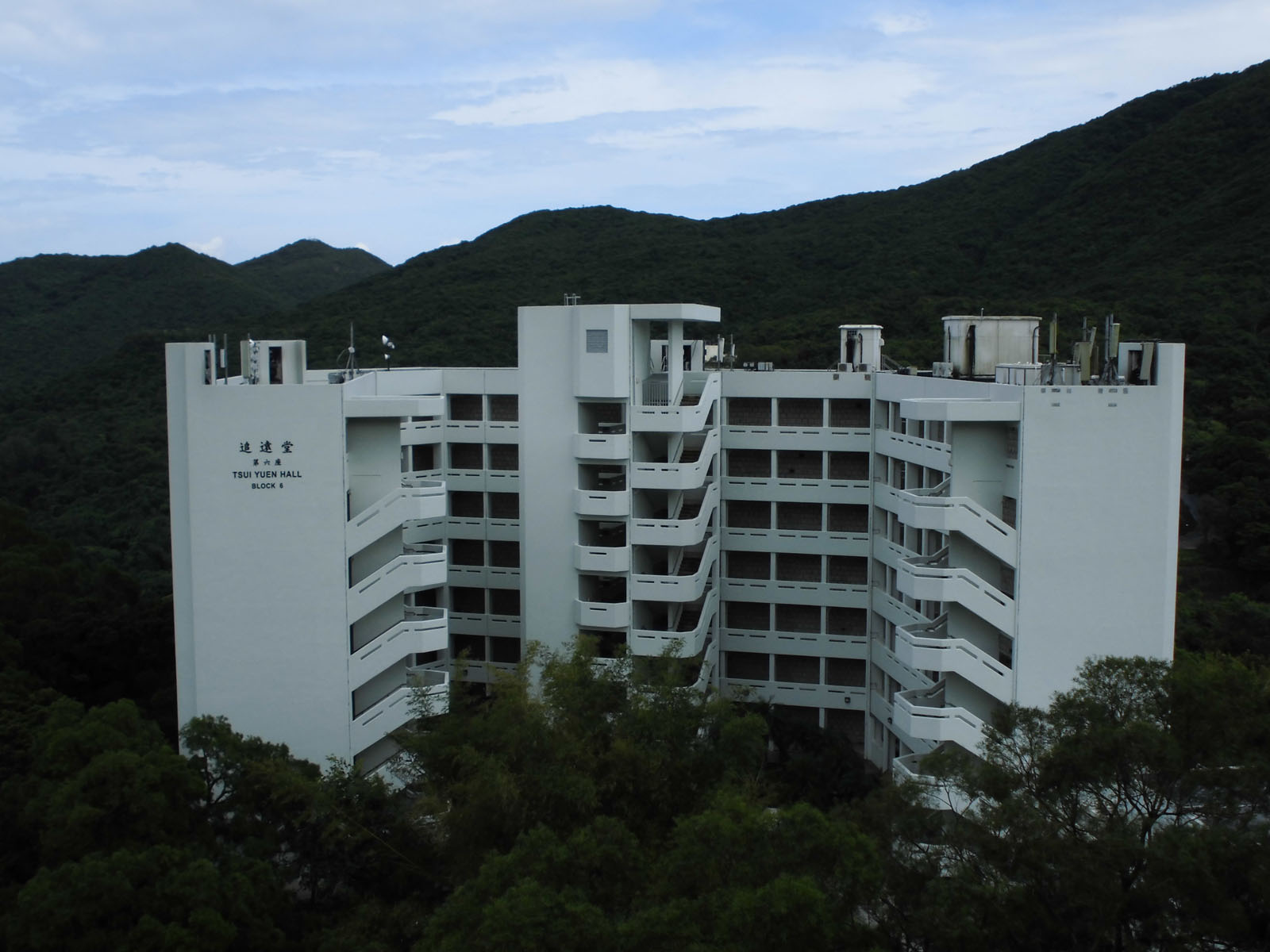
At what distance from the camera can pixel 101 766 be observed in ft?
66.2

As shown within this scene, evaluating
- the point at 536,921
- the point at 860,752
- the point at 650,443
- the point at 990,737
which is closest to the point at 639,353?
the point at 650,443

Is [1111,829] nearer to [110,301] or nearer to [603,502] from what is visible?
[603,502]

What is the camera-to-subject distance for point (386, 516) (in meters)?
27.1

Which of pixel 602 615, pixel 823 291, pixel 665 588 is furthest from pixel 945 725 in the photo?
pixel 823 291

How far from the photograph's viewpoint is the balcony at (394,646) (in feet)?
88.5

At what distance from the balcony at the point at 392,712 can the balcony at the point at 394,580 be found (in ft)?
6.40

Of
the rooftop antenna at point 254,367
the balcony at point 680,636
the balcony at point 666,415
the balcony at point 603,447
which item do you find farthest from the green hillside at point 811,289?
the rooftop antenna at point 254,367

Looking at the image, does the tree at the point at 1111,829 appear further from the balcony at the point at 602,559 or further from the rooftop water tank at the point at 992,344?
the rooftop water tank at the point at 992,344

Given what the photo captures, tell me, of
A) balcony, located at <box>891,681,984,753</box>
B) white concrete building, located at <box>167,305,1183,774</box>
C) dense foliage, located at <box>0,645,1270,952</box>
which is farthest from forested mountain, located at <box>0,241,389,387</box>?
balcony, located at <box>891,681,984,753</box>

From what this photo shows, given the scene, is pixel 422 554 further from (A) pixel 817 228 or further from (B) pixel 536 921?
(A) pixel 817 228

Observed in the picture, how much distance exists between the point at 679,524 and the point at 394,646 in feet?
27.6

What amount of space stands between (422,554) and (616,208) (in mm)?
77041

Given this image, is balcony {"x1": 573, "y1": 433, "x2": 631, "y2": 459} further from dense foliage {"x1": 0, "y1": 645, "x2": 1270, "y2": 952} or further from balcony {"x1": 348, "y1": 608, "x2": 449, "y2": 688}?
dense foliage {"x1": 0, "y1": 645, "x2": 1270, "y2": 952}

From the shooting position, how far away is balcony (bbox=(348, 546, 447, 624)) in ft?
88.4
